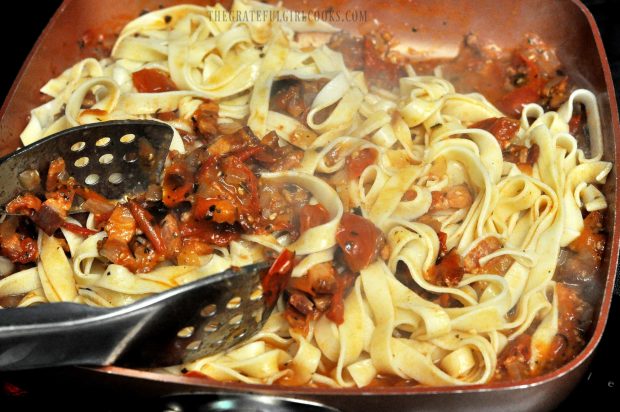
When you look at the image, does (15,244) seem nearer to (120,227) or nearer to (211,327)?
(120,227)

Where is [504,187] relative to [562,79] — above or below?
below

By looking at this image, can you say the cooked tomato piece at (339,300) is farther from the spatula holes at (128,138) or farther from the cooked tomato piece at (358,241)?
the spatula holes at (128,138)

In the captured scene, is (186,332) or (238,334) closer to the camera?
(186,332)

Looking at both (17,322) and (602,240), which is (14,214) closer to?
(17,322)

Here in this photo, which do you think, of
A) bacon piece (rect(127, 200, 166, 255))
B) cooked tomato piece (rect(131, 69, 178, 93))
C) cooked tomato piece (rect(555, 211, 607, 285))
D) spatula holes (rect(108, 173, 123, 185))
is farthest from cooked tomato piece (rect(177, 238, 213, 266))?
cooked tomato piece (rect(555, 211, 607, 285))

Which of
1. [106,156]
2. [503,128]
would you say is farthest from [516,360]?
[106,156]

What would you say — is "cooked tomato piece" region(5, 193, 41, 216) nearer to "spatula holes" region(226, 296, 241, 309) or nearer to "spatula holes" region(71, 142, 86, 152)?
"spatula holes" region(71, 142, 86, 152)

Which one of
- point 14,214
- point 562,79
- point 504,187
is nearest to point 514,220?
point 504,187
